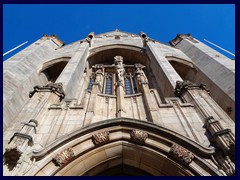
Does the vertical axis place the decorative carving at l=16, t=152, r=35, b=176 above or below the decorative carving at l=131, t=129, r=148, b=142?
below

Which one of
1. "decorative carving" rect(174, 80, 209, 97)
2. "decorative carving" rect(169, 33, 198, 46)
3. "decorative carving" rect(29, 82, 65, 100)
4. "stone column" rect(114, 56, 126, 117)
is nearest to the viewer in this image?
"stone column" rect(114, 56, 126, 117)

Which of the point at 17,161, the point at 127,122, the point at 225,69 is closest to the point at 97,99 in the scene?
the point at 127,122

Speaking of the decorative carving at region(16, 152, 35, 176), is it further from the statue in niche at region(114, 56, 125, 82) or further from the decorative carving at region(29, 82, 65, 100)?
the statue in niche at region(114, 56, 125, 82)

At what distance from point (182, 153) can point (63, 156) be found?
329 centimetres

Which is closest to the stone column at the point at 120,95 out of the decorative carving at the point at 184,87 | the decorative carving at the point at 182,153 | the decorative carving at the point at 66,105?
the decorative carving at the point at 66,105

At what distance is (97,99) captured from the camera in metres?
9.88

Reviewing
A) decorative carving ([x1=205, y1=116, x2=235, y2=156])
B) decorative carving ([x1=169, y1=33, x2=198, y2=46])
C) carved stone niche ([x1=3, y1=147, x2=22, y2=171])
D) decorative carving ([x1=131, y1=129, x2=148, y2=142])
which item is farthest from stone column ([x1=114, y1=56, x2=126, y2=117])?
decorative carving ([x1=169, y1=33, x2=198, y2=46])

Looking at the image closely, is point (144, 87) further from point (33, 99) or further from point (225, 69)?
point (33, 99)

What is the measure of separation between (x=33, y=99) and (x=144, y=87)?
197 inches

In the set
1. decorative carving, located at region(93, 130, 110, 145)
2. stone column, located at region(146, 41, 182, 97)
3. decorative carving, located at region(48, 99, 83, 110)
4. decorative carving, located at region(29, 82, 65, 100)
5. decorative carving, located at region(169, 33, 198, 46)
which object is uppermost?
decorative carving, located at region(169, 33, 198, 46)

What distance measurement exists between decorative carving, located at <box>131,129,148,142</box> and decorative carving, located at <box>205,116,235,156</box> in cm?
199

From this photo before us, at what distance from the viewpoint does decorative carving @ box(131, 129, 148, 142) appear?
654 centimetres

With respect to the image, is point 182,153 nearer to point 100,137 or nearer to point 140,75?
point 100,137

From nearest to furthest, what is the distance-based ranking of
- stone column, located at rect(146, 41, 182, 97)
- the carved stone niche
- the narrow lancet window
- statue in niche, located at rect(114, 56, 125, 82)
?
the carved stone niche → stone column, located at rect(146, 41, 182, 97) → statue in niche, located at rect(114, 56, 125, 82) → the narrow lancet window
